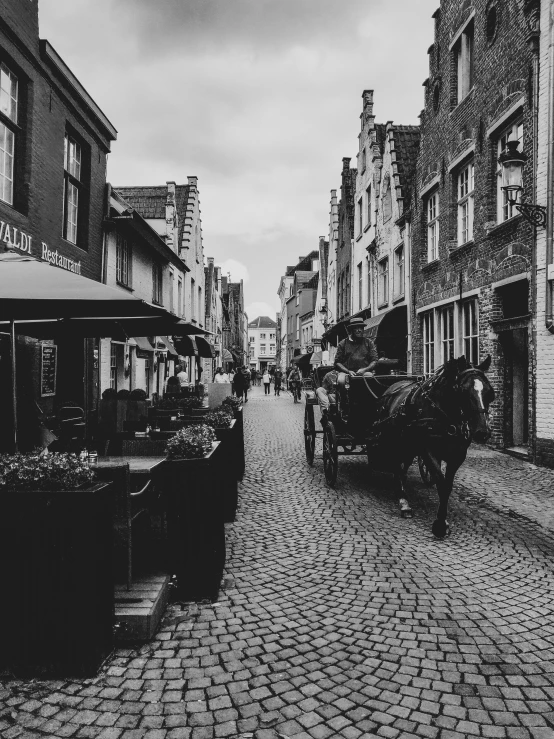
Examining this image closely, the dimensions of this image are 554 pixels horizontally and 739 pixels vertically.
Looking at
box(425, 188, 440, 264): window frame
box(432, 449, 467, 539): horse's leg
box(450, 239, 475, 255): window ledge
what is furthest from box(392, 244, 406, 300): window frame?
box(432, 449, 467, 539): horse's leg

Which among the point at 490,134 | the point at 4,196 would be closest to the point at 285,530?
the point at 4,196

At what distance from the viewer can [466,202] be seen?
41.4ft

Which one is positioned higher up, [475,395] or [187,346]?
[187,346]

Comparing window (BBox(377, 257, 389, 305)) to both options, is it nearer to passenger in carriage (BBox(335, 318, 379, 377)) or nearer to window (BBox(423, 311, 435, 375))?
window (BBox(423, 311, 435, 375))

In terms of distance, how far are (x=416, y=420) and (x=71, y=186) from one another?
372 inches

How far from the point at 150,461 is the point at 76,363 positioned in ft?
25.2

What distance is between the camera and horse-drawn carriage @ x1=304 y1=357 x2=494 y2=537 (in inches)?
199

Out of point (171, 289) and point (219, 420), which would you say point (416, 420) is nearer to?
point (219, 420)

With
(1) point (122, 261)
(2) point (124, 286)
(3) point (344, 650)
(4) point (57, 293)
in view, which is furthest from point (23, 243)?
(3) point (344, 650)

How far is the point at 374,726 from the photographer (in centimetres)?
240

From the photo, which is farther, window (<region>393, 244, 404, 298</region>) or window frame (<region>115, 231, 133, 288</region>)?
window (<region>393, 244, 404, 298</region>)

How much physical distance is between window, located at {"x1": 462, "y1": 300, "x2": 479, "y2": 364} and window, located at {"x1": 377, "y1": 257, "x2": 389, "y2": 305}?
728cm

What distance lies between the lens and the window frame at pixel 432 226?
46.9 ft

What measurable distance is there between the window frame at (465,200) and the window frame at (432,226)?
1.16 m
